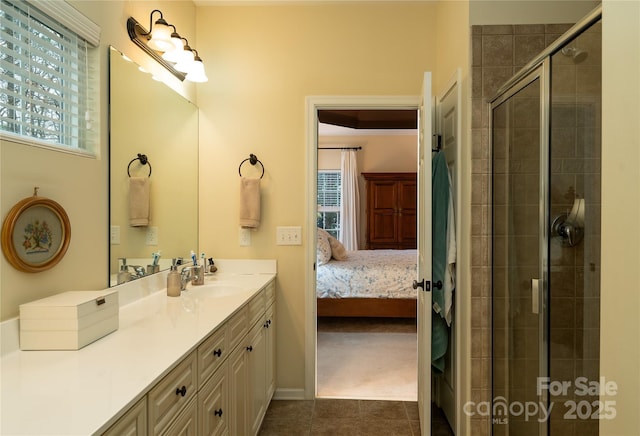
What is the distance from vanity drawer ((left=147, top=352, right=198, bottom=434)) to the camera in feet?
3.44

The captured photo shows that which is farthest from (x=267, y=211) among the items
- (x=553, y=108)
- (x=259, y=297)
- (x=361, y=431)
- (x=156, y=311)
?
(x=553, y=108)

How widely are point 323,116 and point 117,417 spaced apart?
479 cm

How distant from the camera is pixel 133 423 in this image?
950 mm

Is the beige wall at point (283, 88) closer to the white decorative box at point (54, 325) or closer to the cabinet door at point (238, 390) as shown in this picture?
the cabinet door at point (238, 390)

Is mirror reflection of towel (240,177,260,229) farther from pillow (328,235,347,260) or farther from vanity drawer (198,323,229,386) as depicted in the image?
pillow (328,235,347,260)

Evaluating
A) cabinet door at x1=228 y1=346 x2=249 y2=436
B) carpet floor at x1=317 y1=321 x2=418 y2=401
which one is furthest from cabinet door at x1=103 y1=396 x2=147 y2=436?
carpet floor at x1=317 y1=321 x2=418 y2=401

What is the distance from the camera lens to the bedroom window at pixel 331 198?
6.76 meters

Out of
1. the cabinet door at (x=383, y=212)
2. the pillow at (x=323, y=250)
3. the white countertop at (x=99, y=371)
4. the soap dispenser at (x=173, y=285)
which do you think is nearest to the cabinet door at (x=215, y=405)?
the white countertop at (x=99, y=371)

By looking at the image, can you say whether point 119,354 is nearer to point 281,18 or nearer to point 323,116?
point 281,18

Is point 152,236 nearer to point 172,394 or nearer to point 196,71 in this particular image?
point 196,71

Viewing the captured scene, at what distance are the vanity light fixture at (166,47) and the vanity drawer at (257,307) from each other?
1.41m

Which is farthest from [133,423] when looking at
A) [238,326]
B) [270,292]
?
[270,292]

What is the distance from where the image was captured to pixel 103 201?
173 cm

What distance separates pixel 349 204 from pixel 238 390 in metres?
4.97
